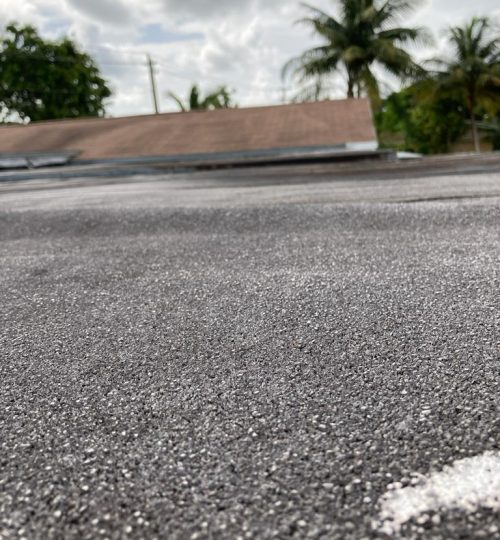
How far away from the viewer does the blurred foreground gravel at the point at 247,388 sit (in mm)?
1143

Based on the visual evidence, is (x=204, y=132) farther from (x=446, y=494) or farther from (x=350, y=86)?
(x=446, y=494)

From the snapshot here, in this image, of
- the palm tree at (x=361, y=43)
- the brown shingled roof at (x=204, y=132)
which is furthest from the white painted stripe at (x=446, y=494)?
the palm tree at (x=361, y=43)

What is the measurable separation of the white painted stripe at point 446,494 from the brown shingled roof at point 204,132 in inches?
496

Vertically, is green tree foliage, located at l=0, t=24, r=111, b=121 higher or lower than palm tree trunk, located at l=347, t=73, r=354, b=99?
higher

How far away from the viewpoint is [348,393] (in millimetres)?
1565

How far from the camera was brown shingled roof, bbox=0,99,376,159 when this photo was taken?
46.3ft

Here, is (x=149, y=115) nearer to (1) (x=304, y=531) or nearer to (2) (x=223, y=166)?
(2) (x=223, y=166)

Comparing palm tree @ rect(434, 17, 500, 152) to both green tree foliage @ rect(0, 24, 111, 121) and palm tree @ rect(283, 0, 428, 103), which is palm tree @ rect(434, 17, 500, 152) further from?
green tree foliage @ rect(0, 24, 111, 121)

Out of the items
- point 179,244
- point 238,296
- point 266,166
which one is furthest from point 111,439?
point 266,166

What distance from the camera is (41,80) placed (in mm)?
31781

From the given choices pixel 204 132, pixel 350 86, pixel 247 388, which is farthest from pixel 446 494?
pixel 350 86

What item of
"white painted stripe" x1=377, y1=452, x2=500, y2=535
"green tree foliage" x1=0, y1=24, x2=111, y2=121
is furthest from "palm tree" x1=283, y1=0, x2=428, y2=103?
"white painted stripe" x1=377, y1=452, x2=500, y2=535

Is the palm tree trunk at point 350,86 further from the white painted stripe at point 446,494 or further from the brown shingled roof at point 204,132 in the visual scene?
the white painted stripe at point 446,494

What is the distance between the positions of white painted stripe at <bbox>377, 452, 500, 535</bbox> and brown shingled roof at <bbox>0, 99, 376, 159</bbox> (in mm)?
12601
